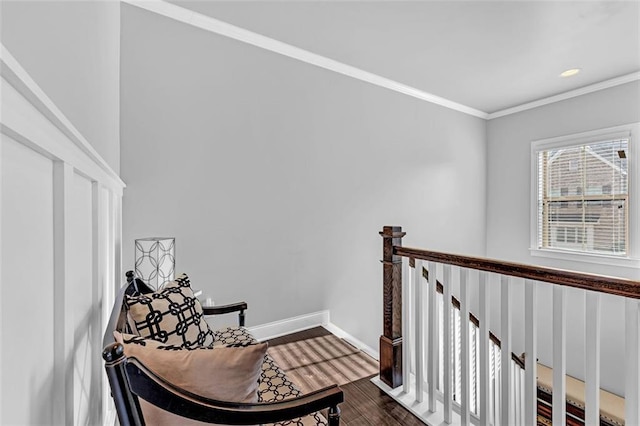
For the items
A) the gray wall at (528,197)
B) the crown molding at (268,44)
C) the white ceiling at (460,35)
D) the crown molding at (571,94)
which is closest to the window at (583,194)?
the gray wall at (528,197)

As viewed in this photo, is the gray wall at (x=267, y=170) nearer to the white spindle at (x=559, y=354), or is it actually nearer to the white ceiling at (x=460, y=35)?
the white ceiling at (x=460, y=35)

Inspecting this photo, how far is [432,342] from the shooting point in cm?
194

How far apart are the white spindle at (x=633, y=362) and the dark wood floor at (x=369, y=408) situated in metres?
1.05

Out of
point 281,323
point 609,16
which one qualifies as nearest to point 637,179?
point 609,16

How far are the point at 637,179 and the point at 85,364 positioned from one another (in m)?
4.99

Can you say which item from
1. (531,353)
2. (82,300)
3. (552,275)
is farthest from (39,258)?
(531,353)

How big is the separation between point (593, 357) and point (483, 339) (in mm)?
475

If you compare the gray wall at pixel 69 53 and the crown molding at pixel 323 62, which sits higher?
the crown molding at pixel 323 62

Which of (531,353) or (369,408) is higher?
(531,353)

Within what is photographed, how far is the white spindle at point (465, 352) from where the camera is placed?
67.1 inches

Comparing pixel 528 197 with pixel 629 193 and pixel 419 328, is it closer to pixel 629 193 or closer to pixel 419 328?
pixel 629 193

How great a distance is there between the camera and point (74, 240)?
870 mm

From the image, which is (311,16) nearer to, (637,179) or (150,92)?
(150,92)

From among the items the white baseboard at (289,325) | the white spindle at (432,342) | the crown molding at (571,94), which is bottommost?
the white baseboard at (289,325)
